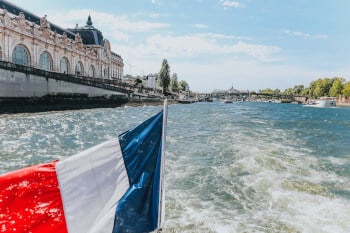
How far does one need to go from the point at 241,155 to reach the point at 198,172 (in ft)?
14.8

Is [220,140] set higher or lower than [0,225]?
lower

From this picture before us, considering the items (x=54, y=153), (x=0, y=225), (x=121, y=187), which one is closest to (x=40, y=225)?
(x=0, y=225)

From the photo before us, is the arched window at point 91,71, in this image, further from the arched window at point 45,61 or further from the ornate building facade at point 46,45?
the arched window at point 45,61

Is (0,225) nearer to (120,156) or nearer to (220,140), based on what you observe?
(120,156)

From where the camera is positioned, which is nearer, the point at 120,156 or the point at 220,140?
the point at 120,156

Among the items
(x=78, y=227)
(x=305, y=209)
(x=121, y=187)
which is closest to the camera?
(x=78, y=227)

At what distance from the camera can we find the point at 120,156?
4418 millimetres

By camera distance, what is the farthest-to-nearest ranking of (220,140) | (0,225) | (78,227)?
(220,140) → (78,227) → (0,225)

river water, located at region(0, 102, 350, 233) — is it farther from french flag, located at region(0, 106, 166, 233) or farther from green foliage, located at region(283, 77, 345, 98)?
green foliage, located at region(283, 77, 345, 98)

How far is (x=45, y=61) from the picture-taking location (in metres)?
62.7

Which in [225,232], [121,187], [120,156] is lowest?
[225,232]

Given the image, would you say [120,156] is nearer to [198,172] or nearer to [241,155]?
[198,172]

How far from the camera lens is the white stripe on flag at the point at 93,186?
3973 millimetres

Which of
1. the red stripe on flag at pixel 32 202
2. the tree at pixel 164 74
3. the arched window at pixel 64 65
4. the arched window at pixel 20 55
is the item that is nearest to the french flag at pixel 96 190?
the red stripe on flag at pixel 32 202
